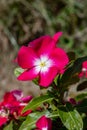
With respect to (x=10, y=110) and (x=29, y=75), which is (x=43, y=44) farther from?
(x=10, y=110)

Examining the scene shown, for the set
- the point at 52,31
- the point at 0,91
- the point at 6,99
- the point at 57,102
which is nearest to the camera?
the point at 57,102

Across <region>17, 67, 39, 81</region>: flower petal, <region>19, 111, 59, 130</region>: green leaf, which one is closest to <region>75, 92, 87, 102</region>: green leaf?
<region>19, 111, 59, 130</region>: green leaf

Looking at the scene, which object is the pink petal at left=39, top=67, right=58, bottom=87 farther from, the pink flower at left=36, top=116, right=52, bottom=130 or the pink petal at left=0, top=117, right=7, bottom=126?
the pink petal at left=0, top=117, right=7, bottom=126

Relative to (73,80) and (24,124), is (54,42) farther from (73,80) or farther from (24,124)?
(24,124)

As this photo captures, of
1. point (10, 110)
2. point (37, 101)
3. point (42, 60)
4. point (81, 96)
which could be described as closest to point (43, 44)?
point (42, 60)

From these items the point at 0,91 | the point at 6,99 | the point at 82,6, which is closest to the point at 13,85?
the point at 0,91

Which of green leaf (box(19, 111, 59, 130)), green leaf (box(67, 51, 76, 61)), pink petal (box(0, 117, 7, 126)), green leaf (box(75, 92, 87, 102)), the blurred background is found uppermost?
the blurred background
